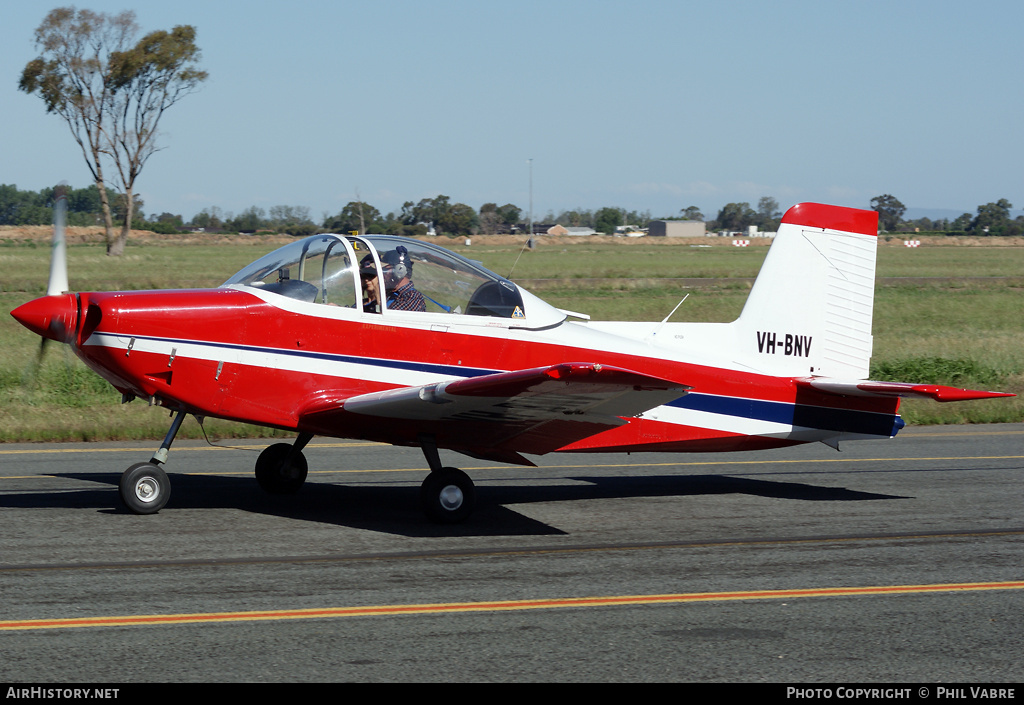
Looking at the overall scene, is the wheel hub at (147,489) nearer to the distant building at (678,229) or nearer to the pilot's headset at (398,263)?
the pilot's headset at (398,263)

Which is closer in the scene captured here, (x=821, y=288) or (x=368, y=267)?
(x=368, y=267)

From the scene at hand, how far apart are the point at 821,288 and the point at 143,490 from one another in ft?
19.8

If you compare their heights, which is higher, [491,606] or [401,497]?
[491,606]

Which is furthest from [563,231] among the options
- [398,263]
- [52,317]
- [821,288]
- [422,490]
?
[52,317]

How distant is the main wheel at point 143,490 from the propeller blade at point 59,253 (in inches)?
Result: 56.7

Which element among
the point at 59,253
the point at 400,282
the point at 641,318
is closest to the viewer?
the point at 59,253

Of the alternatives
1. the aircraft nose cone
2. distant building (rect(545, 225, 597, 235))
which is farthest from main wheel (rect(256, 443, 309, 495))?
distant building (rect(545, 225, 597, 235))

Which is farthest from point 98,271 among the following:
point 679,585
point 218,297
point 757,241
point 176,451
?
point 757,241

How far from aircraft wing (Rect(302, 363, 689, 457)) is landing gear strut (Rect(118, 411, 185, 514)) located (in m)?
1.21

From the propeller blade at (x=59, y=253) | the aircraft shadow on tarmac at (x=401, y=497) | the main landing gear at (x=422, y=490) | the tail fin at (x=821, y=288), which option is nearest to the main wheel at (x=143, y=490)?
the main landing gear at (x=422, y=490)

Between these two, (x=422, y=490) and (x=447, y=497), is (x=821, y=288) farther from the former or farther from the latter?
(x=422, y=490)

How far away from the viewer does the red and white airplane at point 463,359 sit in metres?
7.03

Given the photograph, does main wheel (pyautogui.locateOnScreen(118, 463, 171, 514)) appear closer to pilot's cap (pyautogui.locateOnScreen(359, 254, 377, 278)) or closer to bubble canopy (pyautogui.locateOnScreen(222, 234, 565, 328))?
bubble canopy (pyautogui.locateOnScreen(222, 234, 565, 328))

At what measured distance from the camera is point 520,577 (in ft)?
20.2
